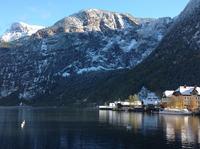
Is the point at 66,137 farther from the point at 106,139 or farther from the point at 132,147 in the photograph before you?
the point at 132,147

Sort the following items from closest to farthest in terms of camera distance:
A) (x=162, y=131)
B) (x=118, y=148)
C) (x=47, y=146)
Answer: (x=118, y=148) < (x=47, y=146) < (x=162, y=131)

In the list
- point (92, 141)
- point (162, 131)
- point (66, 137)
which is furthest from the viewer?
point (162, 131)

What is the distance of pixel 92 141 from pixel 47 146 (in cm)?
1485

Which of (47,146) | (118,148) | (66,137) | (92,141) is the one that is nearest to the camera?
(118,148)

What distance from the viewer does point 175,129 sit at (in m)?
162

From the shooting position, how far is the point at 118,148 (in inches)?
4653

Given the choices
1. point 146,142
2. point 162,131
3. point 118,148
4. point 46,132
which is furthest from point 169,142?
point 46,132

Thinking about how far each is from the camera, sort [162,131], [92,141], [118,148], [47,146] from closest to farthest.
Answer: [118,148] < [47,146] < [92,141] < [162,131]

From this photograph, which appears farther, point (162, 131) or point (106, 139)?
point (162, 131)

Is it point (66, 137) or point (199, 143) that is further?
point (66, 137)

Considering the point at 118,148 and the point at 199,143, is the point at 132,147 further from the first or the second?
the point at 199,143

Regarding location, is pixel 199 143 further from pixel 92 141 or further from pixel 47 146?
pixel 47 146

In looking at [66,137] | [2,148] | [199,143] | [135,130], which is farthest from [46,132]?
[199,143]

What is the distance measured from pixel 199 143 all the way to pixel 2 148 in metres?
51.9
